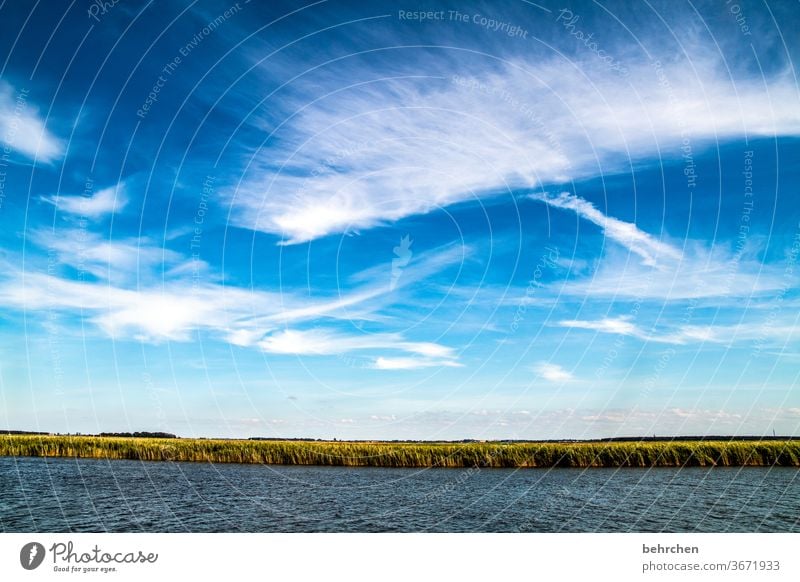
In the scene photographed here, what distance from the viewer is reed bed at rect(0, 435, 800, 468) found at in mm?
69562

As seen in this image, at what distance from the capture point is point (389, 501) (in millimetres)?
42750

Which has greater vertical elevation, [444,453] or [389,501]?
[389,501]

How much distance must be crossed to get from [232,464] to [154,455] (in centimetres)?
1831
